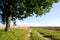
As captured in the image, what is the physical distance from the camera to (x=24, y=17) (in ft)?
151

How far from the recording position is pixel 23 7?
42938 millimetres

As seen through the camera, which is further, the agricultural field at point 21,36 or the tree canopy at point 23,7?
the tree canopy at point 23,7

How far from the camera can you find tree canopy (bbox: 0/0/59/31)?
42381mm

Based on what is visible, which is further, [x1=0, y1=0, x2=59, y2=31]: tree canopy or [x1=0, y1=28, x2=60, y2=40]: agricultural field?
[x1=0, y1=0, x2=59, y2=31]: tree canopy

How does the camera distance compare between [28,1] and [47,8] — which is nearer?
[28,1]

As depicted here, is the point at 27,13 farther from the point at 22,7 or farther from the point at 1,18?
the point at 1,18

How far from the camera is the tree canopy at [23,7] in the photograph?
1669 inches

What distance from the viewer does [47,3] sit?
1689 inches

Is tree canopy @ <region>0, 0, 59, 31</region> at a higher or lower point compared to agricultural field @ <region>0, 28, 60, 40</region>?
higher

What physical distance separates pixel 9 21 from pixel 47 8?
7.65 meters

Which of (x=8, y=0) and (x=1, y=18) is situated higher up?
(x=8, y=0)

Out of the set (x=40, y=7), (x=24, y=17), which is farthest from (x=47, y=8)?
(x=24, y=17)

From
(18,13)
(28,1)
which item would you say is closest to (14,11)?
(18,13)

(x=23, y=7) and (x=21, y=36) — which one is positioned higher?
(x=23, y=7)
